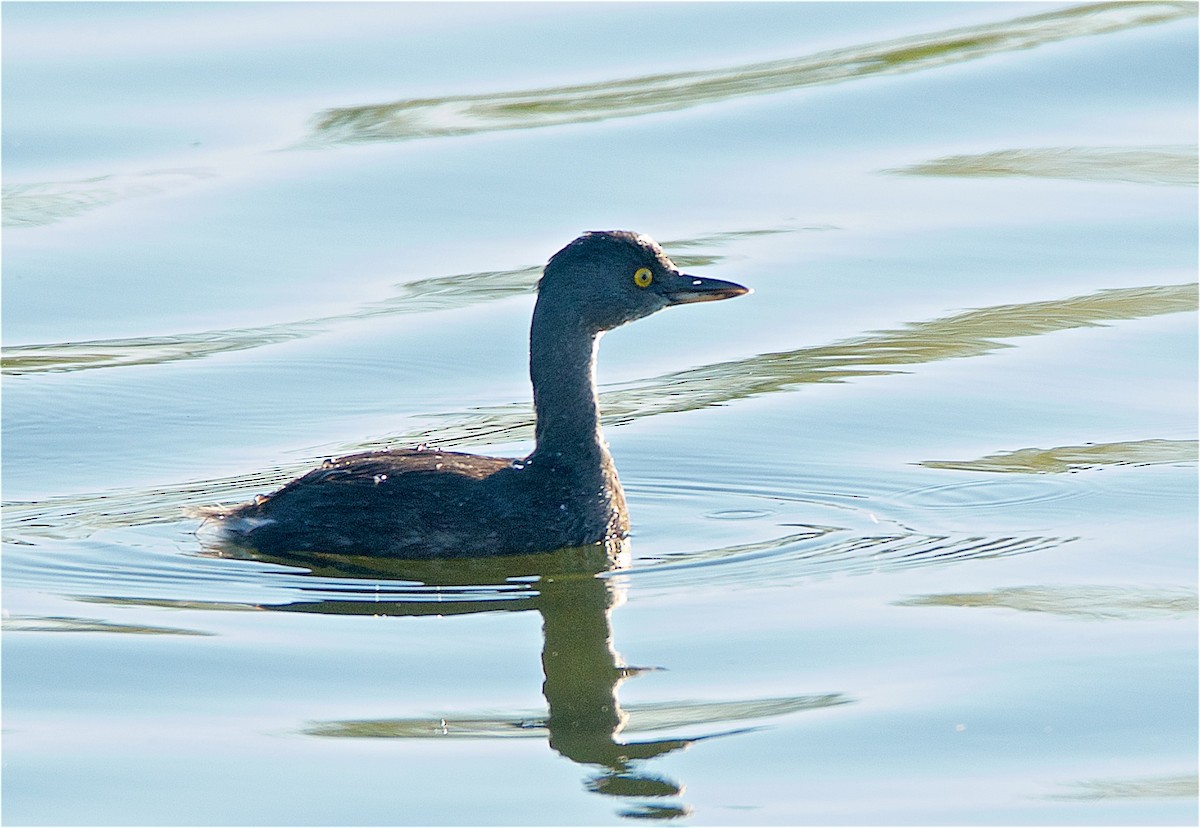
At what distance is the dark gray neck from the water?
425mm

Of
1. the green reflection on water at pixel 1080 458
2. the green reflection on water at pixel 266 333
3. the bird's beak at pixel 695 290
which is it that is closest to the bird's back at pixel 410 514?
the bird's beak at pixel 695 290

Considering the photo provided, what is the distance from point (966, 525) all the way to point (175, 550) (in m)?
3.05

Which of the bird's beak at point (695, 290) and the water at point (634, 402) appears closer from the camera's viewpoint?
the water at point (634, 402)

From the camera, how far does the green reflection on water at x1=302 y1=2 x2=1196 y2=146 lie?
15.7 metres

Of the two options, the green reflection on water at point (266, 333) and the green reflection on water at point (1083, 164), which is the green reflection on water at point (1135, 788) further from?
the green reflection on water at point (1083, 164)

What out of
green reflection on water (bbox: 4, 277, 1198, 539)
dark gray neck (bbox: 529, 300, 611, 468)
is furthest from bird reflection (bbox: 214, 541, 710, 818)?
green reflection on water (bbox: 4, 277, 1198, 539)

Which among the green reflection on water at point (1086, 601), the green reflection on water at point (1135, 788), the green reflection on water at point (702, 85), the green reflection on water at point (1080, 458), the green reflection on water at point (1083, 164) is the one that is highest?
the green reflection on water at point (702, 85)

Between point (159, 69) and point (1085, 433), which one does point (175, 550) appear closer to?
point (1085, 433)

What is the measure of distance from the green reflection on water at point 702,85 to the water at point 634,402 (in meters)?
0.05

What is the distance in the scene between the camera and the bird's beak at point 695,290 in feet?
29.8

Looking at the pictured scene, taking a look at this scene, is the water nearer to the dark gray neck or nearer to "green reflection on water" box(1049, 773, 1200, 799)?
"green reflection on water" box(1049, 773, 1200, 799)

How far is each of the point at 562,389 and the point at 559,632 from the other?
5.03 ft

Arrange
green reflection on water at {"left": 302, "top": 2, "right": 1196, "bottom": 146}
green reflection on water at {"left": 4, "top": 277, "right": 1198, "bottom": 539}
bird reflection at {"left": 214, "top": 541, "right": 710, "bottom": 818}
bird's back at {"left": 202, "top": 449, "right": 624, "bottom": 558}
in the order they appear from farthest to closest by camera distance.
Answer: green reflection on water at {"left": 302, "top": 2, "right": 1196, "bottom": 146} < green reflection on water at {"left": 4, "top": 277, "right": 1198, "bottom": 539} < bird's back at {"left": 202, "top": 449, "right": 624, "bottom": 558} < bird reflection at {"left": 214, "top": 541, "right": 710, "bottom": 818}

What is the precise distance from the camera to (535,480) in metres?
8.64
